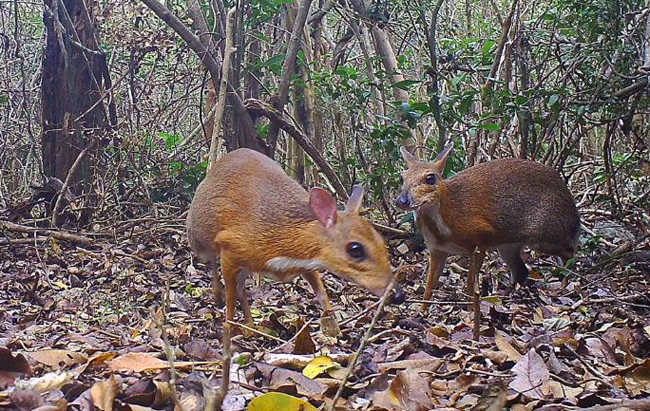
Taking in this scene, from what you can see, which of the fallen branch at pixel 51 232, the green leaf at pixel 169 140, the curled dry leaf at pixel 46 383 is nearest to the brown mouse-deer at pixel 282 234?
the curled dry leaf at pixel 46 383

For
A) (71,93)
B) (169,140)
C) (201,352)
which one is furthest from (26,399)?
(169,140)

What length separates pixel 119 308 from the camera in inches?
214

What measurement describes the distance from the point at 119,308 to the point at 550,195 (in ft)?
12.0

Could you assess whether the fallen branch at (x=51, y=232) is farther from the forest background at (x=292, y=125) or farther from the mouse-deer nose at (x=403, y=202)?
A: the mouse-deer nose at (x=403, y=202)

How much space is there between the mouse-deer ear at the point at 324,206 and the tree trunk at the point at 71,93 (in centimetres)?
455

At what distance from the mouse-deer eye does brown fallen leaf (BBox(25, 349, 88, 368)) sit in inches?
69.5

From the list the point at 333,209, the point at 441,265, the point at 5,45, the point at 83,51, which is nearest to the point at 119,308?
the point at 333,209

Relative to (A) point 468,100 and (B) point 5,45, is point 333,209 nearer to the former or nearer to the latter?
(A) point 468,100

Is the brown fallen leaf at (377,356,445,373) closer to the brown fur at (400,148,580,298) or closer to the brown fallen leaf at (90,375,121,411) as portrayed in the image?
the brown fallen leaf at (90,375,121,411)

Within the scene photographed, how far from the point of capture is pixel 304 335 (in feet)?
11.6

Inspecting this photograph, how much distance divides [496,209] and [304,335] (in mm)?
3621

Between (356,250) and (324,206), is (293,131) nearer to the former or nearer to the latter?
(324,206)

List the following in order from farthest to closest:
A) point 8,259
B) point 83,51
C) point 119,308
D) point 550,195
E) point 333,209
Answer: point 83,51 < point 8,259 < point 550,195 < point 119,308 < point 333,209

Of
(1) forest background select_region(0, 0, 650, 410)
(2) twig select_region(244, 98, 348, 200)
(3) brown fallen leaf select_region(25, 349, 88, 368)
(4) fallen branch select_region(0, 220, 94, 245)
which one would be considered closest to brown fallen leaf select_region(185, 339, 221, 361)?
(3) brown fallen leaf select_region(25, 349, 88, 368)
